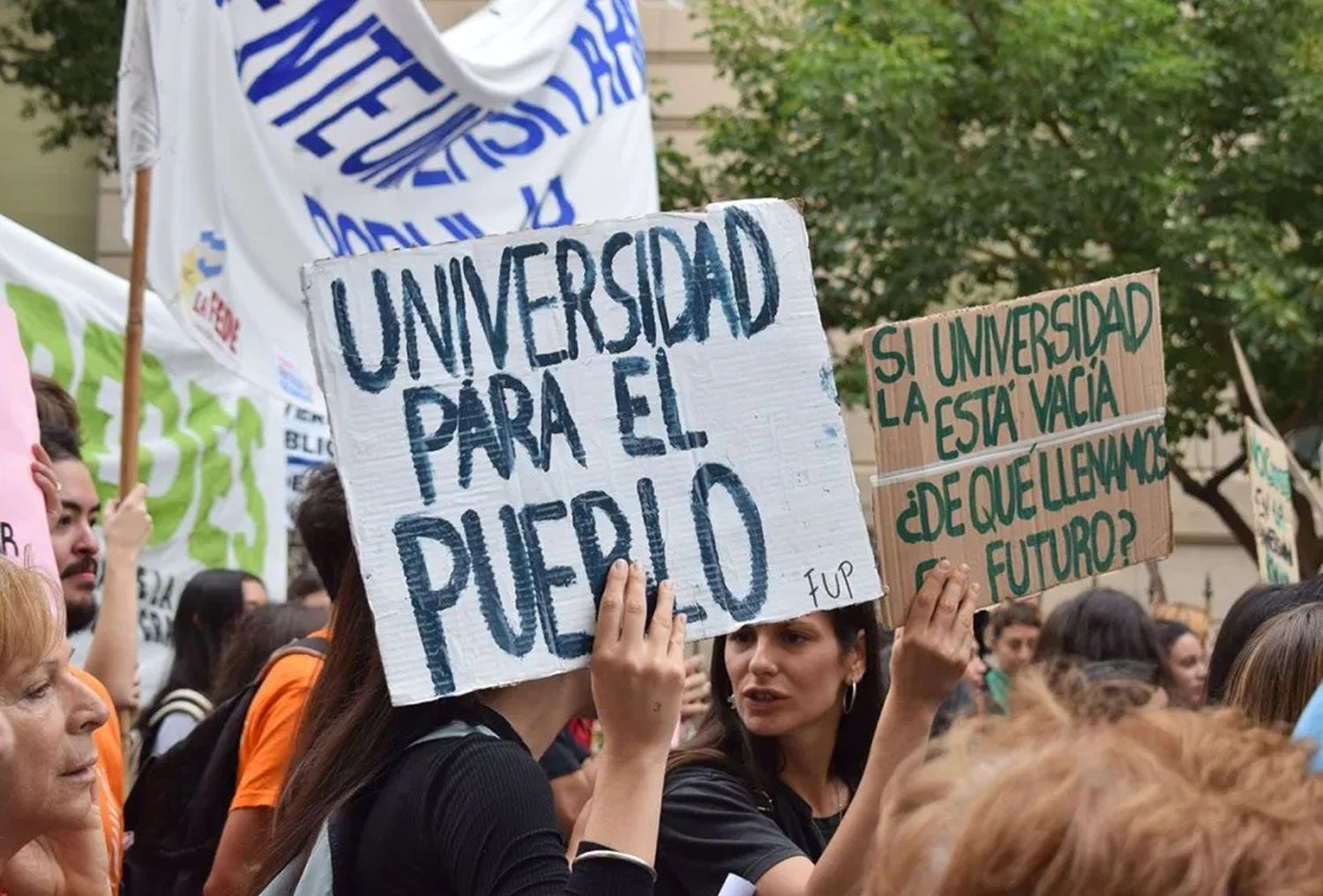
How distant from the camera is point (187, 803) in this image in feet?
13.9

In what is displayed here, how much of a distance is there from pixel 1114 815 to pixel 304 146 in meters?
4.55

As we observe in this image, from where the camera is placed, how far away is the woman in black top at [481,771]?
96.0 inches

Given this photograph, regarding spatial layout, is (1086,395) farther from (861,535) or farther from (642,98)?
(642,98)

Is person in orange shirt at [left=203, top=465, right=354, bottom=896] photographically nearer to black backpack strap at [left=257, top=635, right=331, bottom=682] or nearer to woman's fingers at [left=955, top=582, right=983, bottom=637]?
black backpack strap at [left=257, top=635, right=331, bottom=682]

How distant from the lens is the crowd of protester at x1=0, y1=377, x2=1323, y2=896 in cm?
142

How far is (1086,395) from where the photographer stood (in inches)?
143

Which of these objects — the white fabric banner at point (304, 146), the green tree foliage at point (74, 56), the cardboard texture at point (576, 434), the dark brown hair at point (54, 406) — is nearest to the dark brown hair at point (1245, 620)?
the cardboard texture at point (576, 434)

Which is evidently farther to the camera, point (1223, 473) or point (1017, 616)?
point (1223, 473)

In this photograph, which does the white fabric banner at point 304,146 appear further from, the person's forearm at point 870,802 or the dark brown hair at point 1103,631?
the person's forearm at point 870,802

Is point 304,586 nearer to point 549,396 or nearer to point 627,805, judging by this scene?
point 549,396

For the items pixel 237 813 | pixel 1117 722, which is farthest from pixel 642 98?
pixel 1117 722

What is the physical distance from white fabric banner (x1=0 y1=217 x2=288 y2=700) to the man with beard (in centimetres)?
166

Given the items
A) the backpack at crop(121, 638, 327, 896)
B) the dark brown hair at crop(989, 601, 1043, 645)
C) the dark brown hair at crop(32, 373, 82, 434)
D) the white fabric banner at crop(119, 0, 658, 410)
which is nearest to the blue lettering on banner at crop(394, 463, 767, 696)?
the backpack at crop(121, 638, 327, 896)

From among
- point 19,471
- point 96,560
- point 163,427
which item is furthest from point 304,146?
point 19,471
